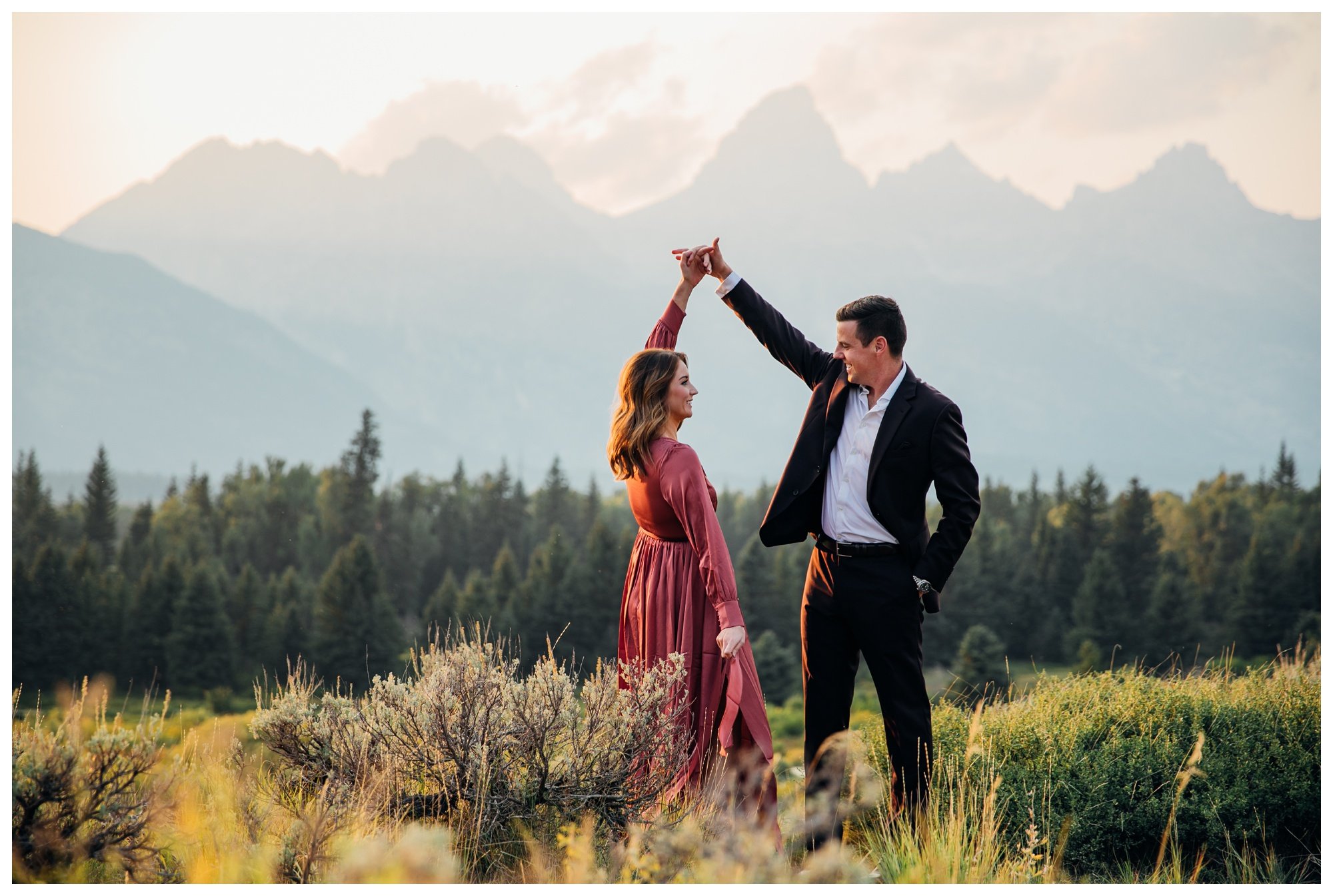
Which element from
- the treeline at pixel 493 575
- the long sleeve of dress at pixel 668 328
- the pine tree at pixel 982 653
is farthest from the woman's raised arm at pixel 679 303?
the pine tree at pixel 982 653

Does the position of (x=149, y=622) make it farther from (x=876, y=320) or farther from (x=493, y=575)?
(x=876, y=320)

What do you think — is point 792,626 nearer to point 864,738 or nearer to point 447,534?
point 447,534

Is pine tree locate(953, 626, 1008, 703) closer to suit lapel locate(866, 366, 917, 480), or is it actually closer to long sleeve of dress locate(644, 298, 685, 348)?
long sleeve of dress locate(644, 298, 685, 348)

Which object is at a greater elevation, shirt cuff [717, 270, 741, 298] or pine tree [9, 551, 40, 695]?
shirt cuff [717, 270, 741, 298]

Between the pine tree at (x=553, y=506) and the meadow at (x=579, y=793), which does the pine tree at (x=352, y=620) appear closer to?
the pine tree at (x=553, y=506)

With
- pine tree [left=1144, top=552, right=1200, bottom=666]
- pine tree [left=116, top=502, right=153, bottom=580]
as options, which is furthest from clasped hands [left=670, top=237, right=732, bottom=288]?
pine tree [left=1144, top=552, right=1200, bottom=666]

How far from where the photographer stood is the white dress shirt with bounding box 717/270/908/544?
3.79 meters

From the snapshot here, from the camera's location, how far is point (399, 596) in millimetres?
61312

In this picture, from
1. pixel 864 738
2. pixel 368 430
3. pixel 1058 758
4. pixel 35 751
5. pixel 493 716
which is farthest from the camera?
pixel 368 430

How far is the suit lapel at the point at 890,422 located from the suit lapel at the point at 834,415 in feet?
0.64

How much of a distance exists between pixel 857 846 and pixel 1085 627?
58529 millimetres

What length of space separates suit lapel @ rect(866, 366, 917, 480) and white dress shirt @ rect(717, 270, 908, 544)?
0.03 metres

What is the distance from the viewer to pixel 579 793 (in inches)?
145

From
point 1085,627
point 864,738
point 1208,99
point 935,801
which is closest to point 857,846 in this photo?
point 935,801
